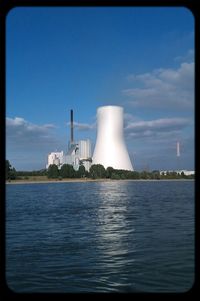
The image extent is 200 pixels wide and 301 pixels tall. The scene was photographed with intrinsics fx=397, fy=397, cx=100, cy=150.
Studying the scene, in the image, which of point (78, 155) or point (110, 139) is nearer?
point (110, 139)

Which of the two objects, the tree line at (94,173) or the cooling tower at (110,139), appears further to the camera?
the tree line at (94,173)

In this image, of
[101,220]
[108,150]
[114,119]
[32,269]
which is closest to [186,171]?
[108,150]

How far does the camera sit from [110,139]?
3097cm

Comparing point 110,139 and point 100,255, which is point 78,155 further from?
point 100,255

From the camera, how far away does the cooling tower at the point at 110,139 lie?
97.4 feet

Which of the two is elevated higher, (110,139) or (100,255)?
(110,139)

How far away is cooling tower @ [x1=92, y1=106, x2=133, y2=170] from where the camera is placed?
97.4 ft

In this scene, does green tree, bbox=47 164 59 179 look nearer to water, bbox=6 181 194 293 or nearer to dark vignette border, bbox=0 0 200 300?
water, bbox=6 181 194 293
